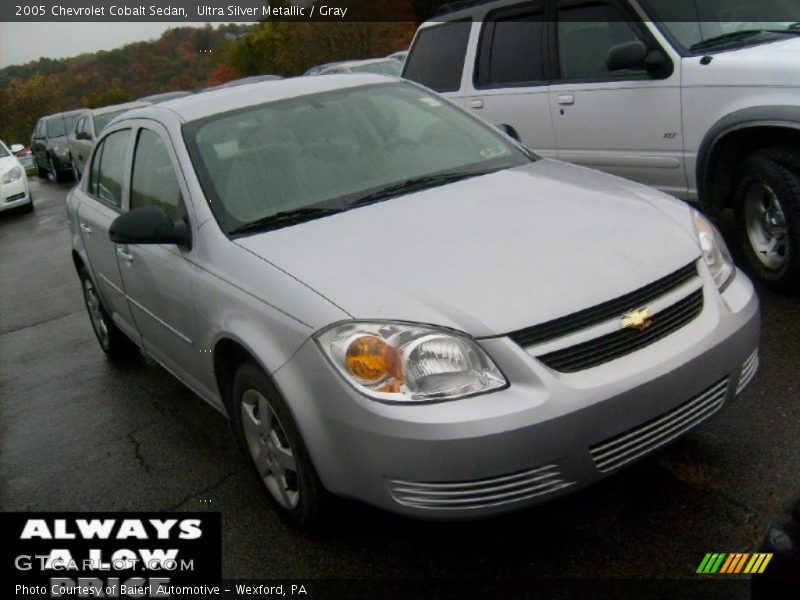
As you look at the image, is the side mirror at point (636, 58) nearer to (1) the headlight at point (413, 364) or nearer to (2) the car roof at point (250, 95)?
(2) the car roof at point (250, 95)

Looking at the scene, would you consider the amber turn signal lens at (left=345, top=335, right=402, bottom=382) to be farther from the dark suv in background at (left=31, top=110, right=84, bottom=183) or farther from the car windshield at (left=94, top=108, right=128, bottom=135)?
the dark suv in background at (left=31, top=110, right=84, bottom=183)

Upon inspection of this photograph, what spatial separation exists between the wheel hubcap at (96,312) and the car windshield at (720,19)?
391 centimetres

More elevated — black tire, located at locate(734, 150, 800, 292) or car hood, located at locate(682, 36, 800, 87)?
car hood, located at locate(682, 36, 800, 87)

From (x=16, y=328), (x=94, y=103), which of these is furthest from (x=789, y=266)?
(x=94, y=103)

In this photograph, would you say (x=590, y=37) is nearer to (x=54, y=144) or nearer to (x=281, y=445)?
(x=281, y=445)

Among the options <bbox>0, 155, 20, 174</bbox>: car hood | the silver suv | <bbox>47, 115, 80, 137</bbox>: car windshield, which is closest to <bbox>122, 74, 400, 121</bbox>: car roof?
the silver suv

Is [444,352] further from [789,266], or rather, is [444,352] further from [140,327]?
[789,266]

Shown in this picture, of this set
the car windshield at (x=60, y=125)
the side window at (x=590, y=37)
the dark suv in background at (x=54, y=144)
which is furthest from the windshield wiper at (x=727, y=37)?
the car windshield at (x=60, y=125)

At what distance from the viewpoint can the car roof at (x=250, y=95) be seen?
422 cm

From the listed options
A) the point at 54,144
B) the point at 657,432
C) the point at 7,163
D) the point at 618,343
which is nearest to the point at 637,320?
the point at 618,343

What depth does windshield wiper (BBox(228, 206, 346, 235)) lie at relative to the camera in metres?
3.53

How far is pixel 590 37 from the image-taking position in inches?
233

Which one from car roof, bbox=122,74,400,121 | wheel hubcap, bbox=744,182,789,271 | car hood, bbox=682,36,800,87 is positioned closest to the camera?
car roof, bbox=122,74,400,121
